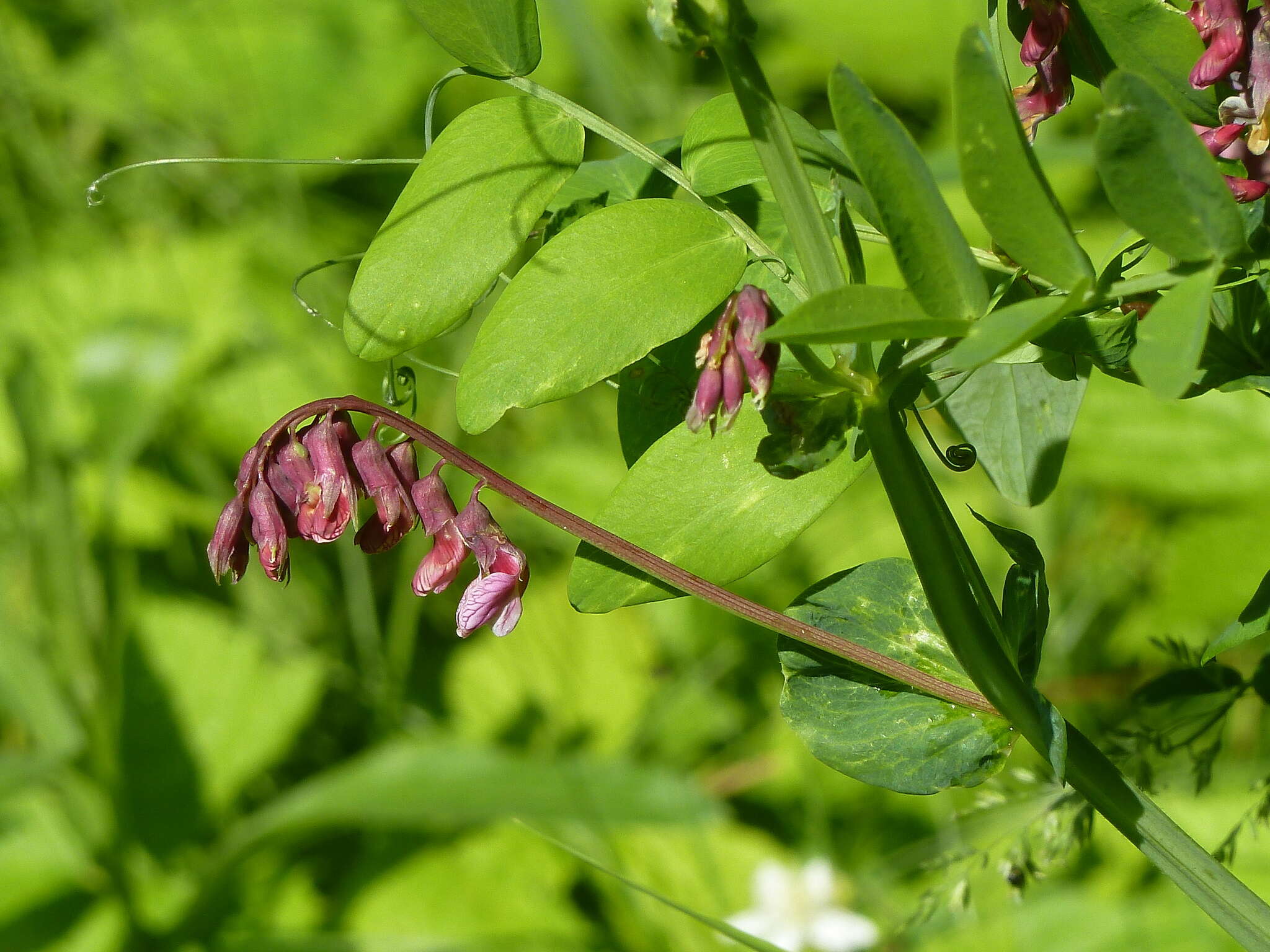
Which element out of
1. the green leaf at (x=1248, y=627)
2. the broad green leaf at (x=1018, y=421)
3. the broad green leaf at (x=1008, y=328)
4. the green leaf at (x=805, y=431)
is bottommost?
the green leaf at (x=1248, y=627)

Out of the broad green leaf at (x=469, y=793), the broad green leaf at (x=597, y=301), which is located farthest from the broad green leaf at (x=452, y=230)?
the broad green leaf at (x=469, y=793)

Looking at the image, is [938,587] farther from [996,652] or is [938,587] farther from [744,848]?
[744,848]

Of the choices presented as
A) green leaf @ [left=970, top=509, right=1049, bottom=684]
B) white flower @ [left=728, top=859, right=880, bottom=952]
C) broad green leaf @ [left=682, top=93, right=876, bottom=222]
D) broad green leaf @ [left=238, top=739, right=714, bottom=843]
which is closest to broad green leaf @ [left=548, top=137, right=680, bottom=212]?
broad green leaf @ [left=682, top=93, right=876, bottom=222]

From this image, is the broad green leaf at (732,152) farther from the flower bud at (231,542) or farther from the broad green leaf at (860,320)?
the flower bud at (231,542)

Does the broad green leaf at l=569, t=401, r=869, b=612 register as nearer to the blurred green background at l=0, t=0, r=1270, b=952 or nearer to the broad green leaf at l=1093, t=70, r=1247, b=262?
the broad green leaf at l=1093, t=70, r=1247, b=262

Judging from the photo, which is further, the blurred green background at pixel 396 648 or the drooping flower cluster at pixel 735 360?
the blurred green background at pixel 396 648

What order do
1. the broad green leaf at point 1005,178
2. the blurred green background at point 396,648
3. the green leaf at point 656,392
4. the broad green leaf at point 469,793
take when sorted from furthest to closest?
the blurred green background at point 396,648 → the broad green leaf at point 469,793 → the green leaf at point 656,392 → the broad green leaf at point 1005,178

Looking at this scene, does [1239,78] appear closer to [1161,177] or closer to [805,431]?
[1161,177]
